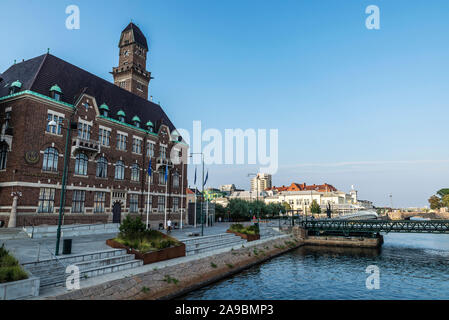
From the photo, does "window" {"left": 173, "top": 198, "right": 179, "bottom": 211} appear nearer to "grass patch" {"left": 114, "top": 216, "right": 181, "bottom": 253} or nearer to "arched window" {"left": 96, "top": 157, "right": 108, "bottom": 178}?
"arched window" {"left": 96, "top": 157, "right": 108, "bottom": 178}

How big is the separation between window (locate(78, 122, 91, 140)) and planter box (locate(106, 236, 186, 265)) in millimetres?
18783

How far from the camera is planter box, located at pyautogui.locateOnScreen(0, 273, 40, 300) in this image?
11661 mm

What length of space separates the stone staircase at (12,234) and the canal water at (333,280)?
1719 cm

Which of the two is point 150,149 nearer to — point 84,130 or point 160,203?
point 160,203

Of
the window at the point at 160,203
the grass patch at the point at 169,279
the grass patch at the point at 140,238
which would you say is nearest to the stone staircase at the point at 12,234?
the grass patch at the point at 140,238

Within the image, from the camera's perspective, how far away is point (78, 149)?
34688 millimetres

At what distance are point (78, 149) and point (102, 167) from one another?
4491mm

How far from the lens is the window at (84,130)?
3528 centimetres

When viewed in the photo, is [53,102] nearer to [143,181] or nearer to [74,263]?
[143,181]

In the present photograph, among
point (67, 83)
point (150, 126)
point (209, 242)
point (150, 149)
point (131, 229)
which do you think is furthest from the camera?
point (150, 126)

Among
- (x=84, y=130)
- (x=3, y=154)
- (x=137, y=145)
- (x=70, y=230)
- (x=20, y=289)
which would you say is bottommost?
(x=20, y=289)

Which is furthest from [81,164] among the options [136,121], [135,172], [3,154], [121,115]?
[136,121]

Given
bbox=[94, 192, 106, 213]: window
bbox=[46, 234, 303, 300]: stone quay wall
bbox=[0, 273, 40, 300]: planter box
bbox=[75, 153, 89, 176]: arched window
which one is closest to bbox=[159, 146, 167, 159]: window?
bbox=[94, 192, 106, 213]: window
